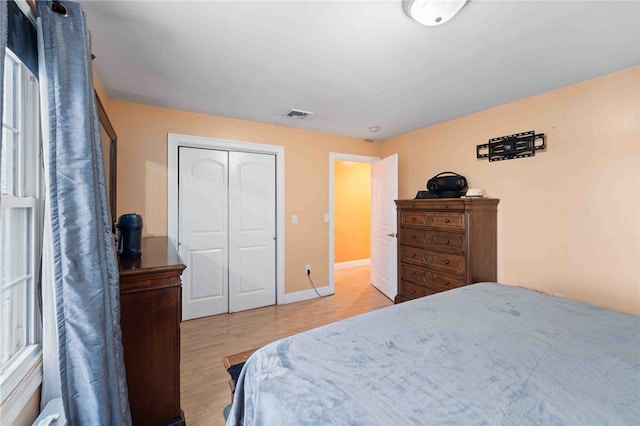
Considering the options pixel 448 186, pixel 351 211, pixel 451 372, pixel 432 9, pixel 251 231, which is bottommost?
pixel 451 372

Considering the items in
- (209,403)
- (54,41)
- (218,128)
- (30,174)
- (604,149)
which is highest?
(218,128)

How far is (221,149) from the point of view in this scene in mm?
3162

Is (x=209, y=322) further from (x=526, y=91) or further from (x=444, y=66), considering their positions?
(x=526, y=91)

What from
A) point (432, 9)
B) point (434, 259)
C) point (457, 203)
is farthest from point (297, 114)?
point (434, 259)

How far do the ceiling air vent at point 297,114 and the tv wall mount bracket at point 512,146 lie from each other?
6.38 feet

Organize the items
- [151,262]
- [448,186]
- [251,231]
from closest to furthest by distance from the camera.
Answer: [151,262] → [448,186] → [251,231]

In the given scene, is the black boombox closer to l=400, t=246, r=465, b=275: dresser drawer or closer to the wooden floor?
l=400, t=246, r=465, b=275: dresser drawer

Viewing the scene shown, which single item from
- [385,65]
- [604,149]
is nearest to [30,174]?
[385,65]

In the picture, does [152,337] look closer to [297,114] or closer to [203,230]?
[203,230]

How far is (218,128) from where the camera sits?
10.1 ft

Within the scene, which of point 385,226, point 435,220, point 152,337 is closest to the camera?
point 152,337

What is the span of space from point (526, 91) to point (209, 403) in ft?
11.7

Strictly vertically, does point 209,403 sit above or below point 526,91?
below

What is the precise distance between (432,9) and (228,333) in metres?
3.04
